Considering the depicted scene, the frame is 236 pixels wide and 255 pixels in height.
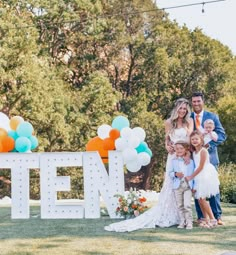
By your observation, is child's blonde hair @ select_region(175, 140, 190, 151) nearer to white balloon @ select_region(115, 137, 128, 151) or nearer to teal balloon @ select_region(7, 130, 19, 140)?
white balloon @ select_region(115, 137, 128, 151)

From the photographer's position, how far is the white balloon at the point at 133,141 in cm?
787

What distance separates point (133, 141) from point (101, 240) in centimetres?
237

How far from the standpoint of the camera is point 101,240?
229 inches

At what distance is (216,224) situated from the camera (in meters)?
6.79

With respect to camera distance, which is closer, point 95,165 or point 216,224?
point 216,224

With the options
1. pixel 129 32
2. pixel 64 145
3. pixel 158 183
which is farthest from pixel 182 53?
pixel 64 145

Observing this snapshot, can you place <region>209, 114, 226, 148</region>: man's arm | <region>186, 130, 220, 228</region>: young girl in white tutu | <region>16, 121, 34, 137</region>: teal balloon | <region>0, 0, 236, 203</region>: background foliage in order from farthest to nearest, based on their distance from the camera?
<region>0, 0, 236, 203</region>: background foliage → <region>16, 121, 34, 137</region>: teal balloon → <region>209, 114, 226, 148</region>: man's arm → <region>186, 130, 220, 228</region>: young girl in white tutu

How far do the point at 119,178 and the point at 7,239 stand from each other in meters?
2.24

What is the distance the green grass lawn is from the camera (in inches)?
207

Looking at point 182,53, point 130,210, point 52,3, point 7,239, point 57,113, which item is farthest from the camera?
point 182,53

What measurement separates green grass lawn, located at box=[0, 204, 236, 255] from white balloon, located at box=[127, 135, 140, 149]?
131 centimetres

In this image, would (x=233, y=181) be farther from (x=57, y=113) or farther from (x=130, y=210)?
(x=57, y=113)

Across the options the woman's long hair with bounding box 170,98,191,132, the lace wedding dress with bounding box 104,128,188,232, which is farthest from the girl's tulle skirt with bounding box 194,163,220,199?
the woman's long hair with bounding box 170,98,191,132

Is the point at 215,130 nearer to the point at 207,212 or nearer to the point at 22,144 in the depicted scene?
the point at 207,212
